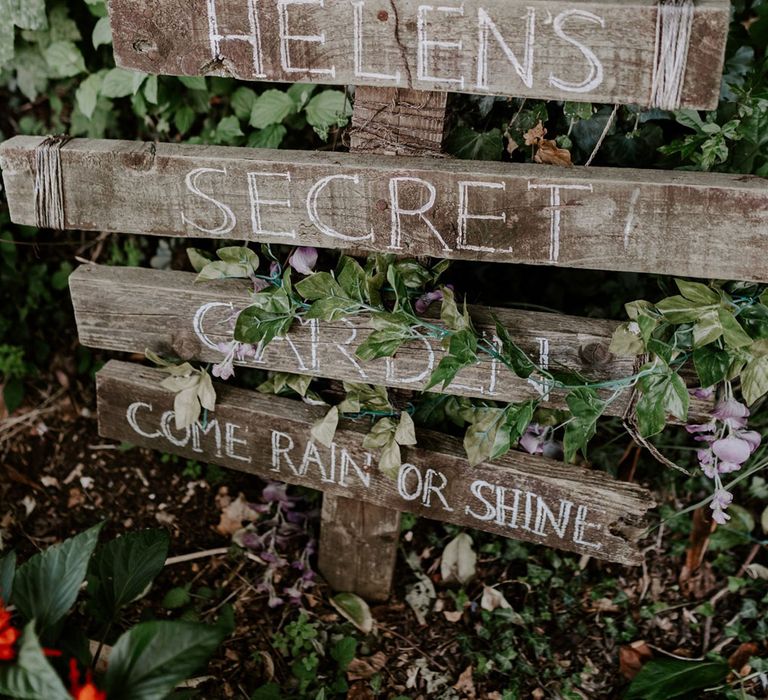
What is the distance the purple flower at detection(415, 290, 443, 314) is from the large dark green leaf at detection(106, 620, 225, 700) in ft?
2.41

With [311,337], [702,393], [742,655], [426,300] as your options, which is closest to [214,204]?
[311,337]

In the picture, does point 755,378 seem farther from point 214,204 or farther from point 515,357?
point 214,204

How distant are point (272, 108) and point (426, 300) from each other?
2.31ft

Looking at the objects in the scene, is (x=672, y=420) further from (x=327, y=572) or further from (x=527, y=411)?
(x=327, y=572)

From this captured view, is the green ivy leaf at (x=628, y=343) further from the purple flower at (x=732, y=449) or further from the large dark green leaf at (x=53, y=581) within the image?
the large dark green leaf at (x=53, y=581)

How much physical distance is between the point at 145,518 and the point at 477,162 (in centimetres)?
149

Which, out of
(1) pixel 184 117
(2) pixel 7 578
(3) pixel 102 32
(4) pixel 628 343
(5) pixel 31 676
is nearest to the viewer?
(5) pixel 31 676

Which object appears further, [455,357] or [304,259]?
[304,259]

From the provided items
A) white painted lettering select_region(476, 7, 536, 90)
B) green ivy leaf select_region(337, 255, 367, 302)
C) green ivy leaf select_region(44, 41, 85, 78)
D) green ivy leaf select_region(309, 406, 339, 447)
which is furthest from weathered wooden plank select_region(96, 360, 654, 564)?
green ivy leaf select_region(44, 41, 85, 78)

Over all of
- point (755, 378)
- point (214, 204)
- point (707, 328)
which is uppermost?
point (214, 204)

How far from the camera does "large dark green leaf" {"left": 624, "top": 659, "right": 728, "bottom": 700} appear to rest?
5.95ft

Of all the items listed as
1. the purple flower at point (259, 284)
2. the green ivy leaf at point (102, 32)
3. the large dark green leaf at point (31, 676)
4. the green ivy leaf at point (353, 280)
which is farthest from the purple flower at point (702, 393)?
the green ivy leaf at point (102, 32)

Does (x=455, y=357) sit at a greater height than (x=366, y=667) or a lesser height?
greater

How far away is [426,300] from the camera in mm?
1640
